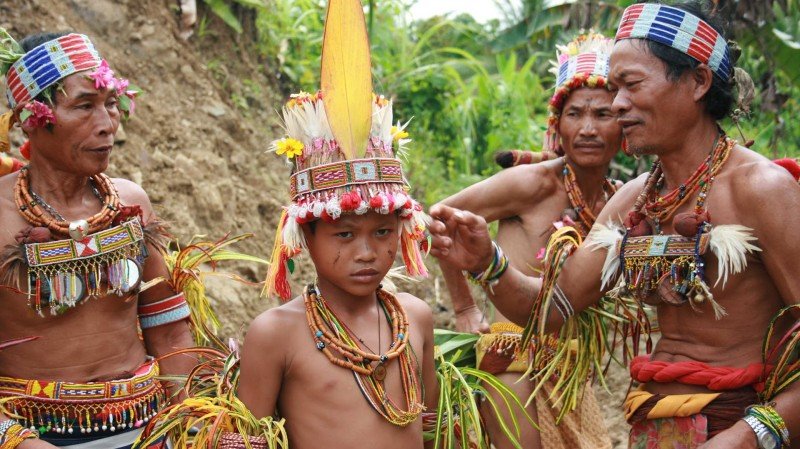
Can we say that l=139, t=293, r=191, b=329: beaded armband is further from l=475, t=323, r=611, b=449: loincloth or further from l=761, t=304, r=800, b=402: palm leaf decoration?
l=761, t=304, r=800, b=402: palm leaf decoration

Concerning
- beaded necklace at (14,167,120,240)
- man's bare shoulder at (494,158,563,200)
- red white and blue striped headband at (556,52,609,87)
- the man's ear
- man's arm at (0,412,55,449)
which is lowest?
man's arm at (0,412,55,449)

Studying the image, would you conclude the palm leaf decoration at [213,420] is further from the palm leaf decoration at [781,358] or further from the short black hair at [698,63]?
the short black hair at [698,63]

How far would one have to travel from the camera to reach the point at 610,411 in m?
7.29

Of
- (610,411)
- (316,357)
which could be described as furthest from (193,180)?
(316,357)

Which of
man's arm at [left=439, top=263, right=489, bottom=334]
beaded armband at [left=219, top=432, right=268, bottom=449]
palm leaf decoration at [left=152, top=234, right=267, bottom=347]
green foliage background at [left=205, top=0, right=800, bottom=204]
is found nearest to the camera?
beaded armband at [left=219, top=432, right=268, bottom=449]

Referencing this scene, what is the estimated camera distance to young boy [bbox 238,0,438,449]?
3.42 meters

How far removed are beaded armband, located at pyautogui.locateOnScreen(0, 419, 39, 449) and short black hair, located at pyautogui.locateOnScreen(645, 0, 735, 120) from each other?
9.17ft

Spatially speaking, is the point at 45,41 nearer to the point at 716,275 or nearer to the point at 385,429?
the point at 385,429

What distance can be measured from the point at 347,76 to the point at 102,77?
1135 mm

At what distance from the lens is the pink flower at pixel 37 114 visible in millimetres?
3875

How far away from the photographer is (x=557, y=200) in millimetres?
5117

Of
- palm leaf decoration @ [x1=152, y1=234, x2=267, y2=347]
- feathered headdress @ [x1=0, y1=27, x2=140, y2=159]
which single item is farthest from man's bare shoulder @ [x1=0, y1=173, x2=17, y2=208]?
palm leaf decoration @ [x1=152, y1=234, x2=267, y2=347]

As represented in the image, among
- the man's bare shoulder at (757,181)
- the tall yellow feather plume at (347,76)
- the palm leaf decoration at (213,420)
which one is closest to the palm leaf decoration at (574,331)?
the man's bare shoulder at (757,181)

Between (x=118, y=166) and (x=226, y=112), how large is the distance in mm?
1352
